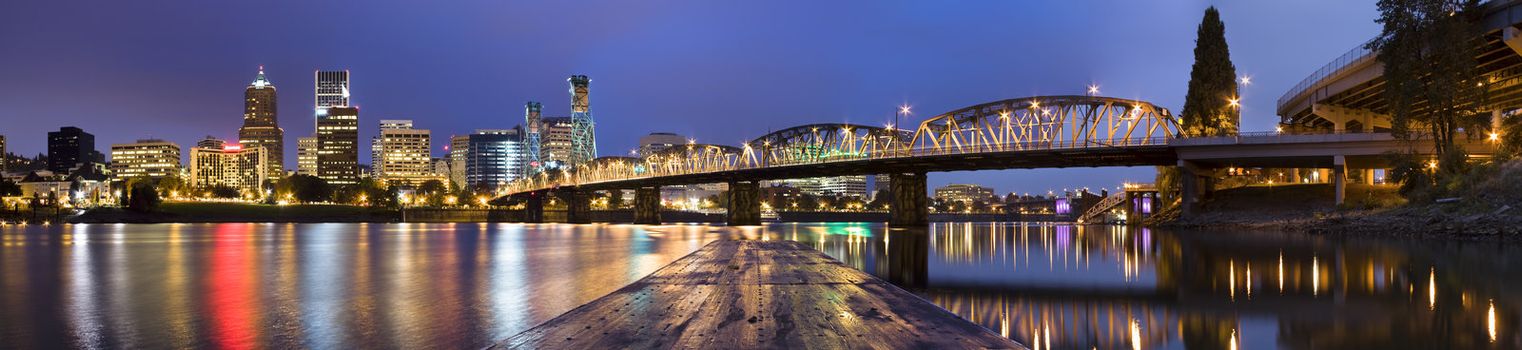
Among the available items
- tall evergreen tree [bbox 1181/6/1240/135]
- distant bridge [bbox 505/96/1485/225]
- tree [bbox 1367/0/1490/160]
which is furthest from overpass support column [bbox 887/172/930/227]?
tree [bbox 1367/0/1490/160]

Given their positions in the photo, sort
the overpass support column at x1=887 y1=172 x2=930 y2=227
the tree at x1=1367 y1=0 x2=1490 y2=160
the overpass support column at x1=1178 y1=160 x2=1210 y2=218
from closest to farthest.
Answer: the tree at x1=1367 y1=0 x2=1490 y2=160 < the overpass support column at x1=1178 y1=160 x2=1210 y2=218 < the overpass support column at x1=887 y1=172 x2=930 y2=227

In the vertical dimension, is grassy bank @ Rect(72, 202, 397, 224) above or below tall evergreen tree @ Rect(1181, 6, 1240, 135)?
below

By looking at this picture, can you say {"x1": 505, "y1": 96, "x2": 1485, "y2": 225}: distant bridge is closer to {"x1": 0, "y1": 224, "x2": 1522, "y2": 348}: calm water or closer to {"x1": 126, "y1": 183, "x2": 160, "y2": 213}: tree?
{"x1": 0, "y1": 224, "x2": 1522, "y2": 348}: calm water

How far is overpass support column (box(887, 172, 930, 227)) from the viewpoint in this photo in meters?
93.1

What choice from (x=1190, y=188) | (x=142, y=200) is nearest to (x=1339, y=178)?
(x=1190, y=188)

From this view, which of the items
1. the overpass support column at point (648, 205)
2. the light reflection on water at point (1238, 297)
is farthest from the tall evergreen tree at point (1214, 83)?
the overpass support column at point (648, 205)

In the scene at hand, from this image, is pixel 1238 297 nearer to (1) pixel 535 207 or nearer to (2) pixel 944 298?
(2) pixel 944 298

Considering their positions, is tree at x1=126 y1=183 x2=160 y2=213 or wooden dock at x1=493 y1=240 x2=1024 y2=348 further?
tree at x1=126 y1=183 x2=160 y2=213

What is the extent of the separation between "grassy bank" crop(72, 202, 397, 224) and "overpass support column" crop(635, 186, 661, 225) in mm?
61055

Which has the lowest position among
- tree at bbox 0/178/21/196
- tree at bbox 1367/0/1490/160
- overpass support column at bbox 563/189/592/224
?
overpass support column at bbox 563/189/592/224

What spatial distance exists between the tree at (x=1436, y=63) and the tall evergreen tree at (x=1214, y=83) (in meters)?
22.9

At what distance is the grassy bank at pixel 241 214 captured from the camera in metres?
144

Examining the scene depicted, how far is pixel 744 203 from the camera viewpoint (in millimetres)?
121000

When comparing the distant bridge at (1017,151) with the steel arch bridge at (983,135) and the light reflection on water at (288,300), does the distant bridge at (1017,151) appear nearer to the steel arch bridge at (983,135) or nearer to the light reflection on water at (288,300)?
the steel arch bridge at (983,135)
